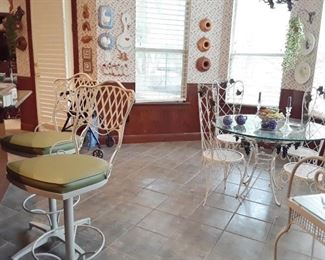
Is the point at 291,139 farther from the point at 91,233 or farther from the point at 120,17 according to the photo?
the point at 120,17

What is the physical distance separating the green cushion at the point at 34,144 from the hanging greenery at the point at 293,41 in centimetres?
313

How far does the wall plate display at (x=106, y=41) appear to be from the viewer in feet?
13.4

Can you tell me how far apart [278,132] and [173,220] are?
44.9 inches

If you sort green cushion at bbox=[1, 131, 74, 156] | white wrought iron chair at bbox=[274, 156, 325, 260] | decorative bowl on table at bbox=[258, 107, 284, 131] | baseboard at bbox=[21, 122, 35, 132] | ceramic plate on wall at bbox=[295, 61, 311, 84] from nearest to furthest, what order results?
white wrought iron chair at bbox=[274, 156, 325, 260] < green cushion at bbox=[1, 131, 74, 156] < decorative bowl on table at bbox=[258, 107, 284, 131] < ceramic plate on wall at bbox=[295, 61, 311, 84] < baseboard at bbox=[21, 122, 35, 132]

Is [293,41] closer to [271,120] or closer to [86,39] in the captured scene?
[271,120]

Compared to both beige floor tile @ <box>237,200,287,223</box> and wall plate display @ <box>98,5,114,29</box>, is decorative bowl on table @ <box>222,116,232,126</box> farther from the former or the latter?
wall plate display @ <box>98,5,114,29</box>

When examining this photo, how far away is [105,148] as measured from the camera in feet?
14.2

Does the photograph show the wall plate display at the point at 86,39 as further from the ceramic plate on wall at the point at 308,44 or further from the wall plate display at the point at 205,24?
the ceramic plate on wall at the point at 308,44

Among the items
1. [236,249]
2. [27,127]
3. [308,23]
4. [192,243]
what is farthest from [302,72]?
[27,127]

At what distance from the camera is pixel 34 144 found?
1951mm

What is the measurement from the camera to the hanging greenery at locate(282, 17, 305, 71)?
380 cm

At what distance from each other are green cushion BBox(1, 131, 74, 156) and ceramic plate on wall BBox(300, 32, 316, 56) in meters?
3.34

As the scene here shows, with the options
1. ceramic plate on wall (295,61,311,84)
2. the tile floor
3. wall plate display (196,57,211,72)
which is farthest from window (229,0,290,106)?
the tile floor

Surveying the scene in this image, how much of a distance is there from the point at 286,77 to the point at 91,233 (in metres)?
3.40
